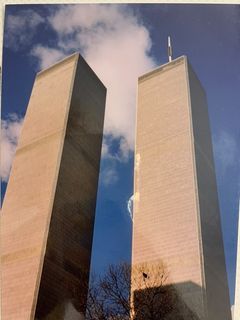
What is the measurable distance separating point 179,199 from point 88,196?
6358 millimetres

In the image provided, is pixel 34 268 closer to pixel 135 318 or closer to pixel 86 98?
pixel 135 318

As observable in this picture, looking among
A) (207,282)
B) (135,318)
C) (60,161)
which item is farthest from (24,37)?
(207,282)

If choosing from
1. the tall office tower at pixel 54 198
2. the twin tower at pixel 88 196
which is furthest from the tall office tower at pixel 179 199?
the tall office tower at pixel 54 198

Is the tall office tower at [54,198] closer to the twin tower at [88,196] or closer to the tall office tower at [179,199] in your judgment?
the twin tower at [88,196]

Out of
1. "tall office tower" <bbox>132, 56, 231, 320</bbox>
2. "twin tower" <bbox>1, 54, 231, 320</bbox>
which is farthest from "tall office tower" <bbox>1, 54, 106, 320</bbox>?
"tall office tower" <bbox>132, 56, 231, 320</bbox>

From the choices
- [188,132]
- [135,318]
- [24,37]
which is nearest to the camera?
[24,37]

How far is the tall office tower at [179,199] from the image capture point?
22.5m

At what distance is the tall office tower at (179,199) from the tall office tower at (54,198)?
3.44 m

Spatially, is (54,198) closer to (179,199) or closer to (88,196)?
(88,196)

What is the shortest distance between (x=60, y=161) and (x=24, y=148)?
445 centimetres

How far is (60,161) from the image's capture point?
2661 centimetres

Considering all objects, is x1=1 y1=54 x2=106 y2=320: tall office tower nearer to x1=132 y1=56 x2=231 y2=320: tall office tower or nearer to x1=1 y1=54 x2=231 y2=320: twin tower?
x1=1 y1=54 x2=231 y2=320: twin tower

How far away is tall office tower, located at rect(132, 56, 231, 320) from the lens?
2245 cm

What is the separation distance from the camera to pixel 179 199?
1016 inches
